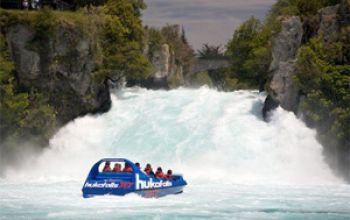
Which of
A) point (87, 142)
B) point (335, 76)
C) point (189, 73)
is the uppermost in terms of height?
point (335, 76)

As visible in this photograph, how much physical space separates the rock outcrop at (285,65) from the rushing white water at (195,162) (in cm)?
93

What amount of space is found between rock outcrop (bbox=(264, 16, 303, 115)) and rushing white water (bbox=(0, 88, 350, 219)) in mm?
933

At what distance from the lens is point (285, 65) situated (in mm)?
47594

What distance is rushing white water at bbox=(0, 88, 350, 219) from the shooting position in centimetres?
3061

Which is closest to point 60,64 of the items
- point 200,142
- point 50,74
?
point 50,74

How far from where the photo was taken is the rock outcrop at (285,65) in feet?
155

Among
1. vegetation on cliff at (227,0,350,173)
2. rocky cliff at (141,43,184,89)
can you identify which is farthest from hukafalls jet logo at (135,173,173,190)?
rocky cliff at (141,43,184,89)

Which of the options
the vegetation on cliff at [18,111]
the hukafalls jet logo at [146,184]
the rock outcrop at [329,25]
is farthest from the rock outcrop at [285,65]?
the hukafalls jet logo at [146,184]

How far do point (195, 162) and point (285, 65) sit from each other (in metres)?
8.15

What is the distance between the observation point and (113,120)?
51.7m

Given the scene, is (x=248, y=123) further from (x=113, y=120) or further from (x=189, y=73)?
(x=189, y=73)

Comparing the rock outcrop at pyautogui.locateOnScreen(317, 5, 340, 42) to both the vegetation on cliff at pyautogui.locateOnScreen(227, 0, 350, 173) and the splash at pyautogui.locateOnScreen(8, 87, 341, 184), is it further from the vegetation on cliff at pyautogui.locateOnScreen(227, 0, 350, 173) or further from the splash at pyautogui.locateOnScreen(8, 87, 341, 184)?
the splash at pyautogui.locateOnScreen(8, 87, 341, 184)

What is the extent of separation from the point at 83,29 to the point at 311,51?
13404mm

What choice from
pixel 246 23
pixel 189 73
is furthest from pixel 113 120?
pixel 189 73
